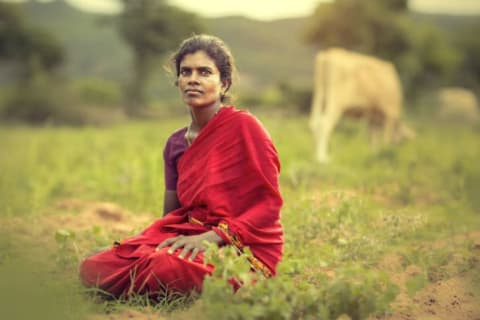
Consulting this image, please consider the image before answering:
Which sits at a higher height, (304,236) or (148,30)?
(148,30)

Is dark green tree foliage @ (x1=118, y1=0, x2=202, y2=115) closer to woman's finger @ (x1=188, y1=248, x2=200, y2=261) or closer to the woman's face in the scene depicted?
the woman's face

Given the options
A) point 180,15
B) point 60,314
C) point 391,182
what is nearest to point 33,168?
point 391,182

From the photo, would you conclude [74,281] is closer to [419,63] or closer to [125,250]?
[125,250]

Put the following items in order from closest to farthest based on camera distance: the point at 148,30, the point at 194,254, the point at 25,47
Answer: the point at 194,254
the point at 148,30
the point at 25,47

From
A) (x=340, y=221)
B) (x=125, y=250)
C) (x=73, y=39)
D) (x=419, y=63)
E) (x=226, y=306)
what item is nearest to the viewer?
(x=226, y=306)

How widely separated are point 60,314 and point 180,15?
2444 cm

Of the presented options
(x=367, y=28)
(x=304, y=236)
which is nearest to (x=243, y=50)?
(x=367, y=28)

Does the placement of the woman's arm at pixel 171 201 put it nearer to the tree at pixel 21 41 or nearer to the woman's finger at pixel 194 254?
the woman's finger at pixel 194 254

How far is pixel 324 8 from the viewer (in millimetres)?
20250

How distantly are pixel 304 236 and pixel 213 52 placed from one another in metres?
1.72

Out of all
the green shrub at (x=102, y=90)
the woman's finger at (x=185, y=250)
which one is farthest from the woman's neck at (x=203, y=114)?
the green shrub at (x=102, y=90)

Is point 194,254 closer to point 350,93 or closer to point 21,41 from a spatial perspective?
point 350,93

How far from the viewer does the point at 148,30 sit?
25.3m

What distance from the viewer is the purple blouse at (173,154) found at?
11.7ft
